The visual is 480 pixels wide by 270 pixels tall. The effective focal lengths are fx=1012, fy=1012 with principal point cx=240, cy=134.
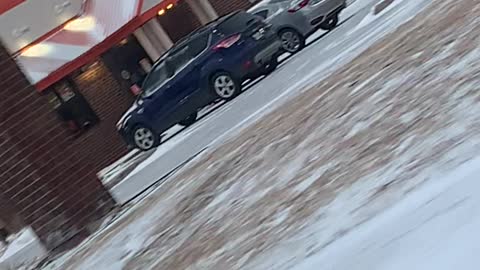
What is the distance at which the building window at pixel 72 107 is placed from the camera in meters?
24.1

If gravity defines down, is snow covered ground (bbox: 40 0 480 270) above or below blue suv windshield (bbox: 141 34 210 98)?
below

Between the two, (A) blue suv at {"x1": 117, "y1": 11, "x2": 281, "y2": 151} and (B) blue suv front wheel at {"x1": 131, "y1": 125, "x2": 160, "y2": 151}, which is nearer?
(A) blue suv at {"x1": 117, "y1": 11, "x2": 281, "y2": 151}

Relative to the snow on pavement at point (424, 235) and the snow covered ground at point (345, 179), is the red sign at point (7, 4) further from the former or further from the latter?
the snow on pavement at point (424, 235)

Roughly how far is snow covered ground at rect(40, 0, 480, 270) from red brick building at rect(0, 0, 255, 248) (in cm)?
80

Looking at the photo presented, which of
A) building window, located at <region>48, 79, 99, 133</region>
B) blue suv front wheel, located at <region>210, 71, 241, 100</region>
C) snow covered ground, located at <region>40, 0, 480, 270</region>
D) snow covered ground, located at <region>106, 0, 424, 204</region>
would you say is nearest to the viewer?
snow covered ground, located at <region>40, 0, 480, 270</region>

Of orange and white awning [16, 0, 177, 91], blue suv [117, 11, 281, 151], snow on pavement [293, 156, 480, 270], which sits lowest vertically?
snow on pavement [293, 156, 480, 270]

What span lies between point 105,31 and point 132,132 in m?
5.29

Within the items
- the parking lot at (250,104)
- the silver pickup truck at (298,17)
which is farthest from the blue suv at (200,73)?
the silver pickup truck at (298,17)

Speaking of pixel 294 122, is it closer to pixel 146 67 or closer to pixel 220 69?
pixel 220 69

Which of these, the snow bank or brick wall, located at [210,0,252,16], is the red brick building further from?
the snow bank

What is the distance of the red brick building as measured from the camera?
11.1 m

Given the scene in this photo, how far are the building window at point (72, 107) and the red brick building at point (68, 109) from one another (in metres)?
0.02

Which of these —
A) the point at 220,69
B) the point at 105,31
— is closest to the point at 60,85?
the point at 105,31

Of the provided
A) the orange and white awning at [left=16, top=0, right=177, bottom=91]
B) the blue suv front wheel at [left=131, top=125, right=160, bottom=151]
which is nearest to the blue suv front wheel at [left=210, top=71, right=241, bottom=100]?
the blue suv front wheel at [left=131, top=125, right=160, bottom=151]
